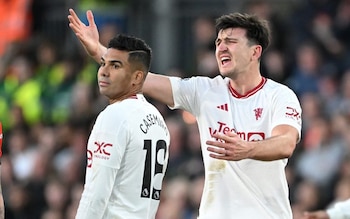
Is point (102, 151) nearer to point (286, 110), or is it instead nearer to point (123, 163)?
point (123, 163)

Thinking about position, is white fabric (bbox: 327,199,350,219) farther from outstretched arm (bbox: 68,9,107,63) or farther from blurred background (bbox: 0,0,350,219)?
blurred background (bbox: 0,0,350,219)

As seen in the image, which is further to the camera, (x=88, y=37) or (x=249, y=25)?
(x=88, y=37)

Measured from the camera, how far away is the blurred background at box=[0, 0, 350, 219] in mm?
14141

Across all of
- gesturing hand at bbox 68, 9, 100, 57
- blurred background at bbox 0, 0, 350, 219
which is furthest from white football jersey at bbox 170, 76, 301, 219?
blurred background at bbox 0, 0, 350, 219

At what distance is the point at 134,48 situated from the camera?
29.7ft

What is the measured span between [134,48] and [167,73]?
25.9 ft

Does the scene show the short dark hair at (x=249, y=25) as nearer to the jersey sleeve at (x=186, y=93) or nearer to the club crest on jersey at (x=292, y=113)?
the jersey sleeve at (x=186, y=93)

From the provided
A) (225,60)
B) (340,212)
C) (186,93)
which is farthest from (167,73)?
(225,60)

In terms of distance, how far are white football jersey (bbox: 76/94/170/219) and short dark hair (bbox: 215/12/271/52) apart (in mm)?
991

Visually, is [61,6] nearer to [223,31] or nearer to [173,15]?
[173,15]

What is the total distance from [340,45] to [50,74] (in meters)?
4.56

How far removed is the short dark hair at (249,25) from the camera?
9.46 meters

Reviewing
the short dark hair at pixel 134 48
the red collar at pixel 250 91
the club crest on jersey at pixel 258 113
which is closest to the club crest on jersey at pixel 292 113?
the club crest on jersey at pixel 258 113

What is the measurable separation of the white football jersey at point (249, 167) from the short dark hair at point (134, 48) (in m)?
0.76
